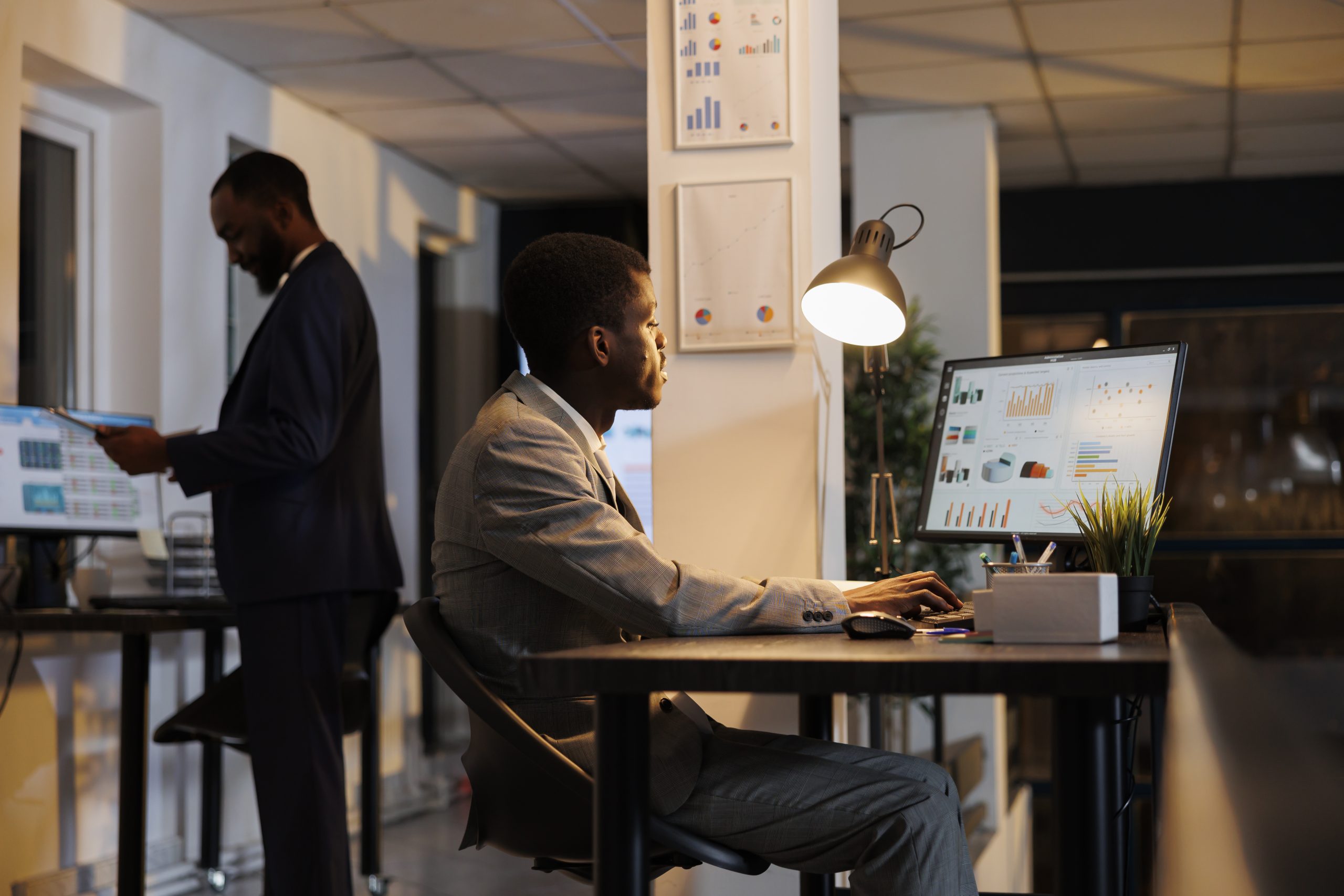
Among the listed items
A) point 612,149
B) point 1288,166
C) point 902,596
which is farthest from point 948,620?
point 1288,166

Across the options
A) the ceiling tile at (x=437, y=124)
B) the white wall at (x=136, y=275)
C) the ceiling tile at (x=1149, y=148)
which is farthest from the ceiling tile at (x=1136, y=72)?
the white wall at (x=136, y=275)

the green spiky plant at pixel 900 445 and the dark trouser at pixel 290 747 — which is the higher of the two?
the green spiky plant at pixel 900 445

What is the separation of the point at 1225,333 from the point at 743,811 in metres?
5.75

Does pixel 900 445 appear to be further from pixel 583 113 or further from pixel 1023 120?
pixel 583 113

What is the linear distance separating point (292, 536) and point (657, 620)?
1.35 m

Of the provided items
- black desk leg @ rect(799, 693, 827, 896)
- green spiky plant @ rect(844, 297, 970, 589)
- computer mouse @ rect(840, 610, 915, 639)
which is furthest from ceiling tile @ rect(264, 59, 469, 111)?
computer mouse @ rect(840, 610, 915, 639)

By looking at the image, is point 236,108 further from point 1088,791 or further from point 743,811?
point 1088,791

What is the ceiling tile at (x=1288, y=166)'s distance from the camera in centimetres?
610

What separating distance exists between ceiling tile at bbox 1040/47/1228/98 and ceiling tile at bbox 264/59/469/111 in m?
2.28

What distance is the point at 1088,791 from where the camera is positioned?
46.8 inches

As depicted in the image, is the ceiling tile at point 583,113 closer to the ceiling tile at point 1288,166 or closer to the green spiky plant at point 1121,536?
the ceiling tile at point 1288,166

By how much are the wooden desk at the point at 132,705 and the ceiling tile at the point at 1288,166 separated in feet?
17.3

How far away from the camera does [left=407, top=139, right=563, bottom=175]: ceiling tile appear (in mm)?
5746

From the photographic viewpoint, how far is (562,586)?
150 cm
